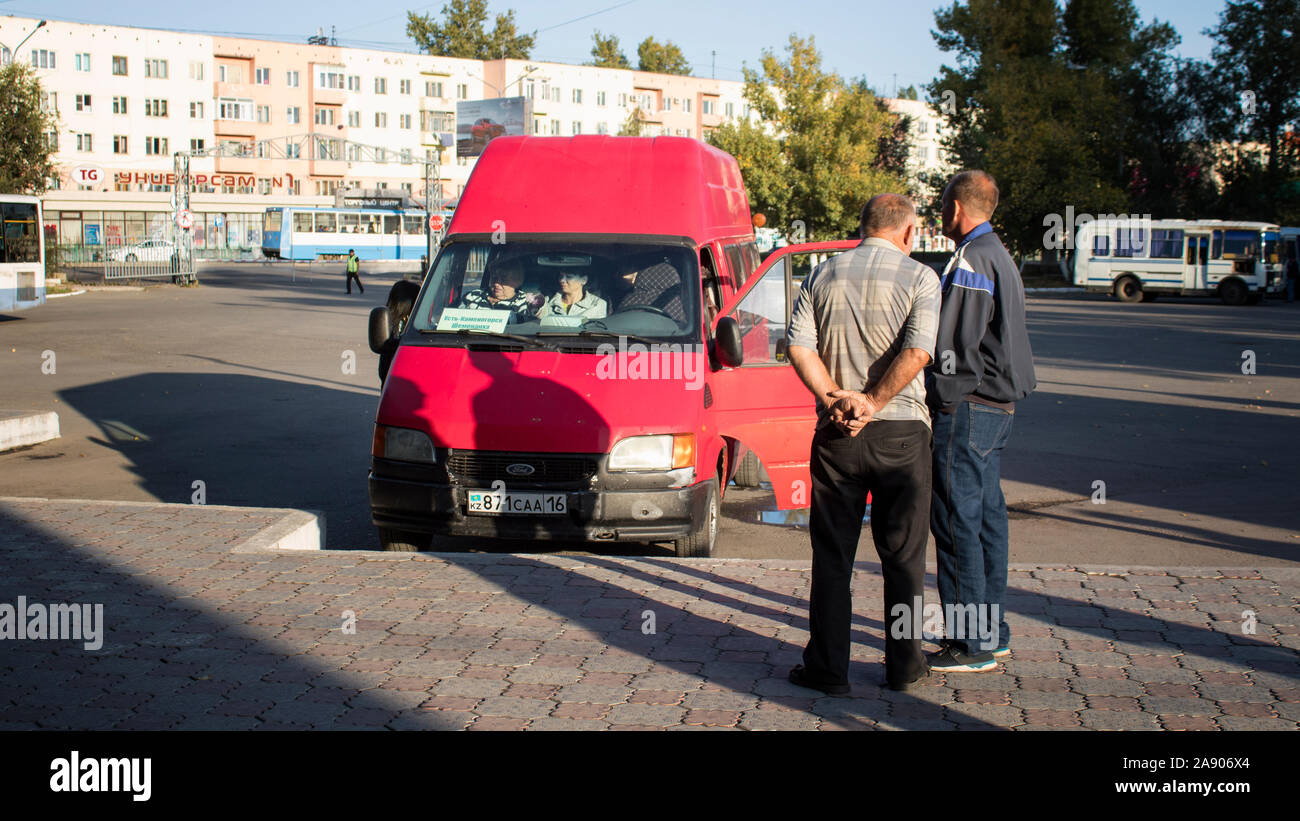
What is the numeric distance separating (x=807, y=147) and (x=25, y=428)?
40.5 m

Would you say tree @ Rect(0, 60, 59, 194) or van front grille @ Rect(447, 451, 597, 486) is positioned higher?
tree @ Rect(0, 60, 59, 194)

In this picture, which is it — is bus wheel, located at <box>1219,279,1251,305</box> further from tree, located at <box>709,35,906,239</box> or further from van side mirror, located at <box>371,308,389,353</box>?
van side mirror, located at <box>371,308,389,353</box>

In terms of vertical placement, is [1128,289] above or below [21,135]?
below

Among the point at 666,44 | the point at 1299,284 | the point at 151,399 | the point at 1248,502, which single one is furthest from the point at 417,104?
the point at 1248,502

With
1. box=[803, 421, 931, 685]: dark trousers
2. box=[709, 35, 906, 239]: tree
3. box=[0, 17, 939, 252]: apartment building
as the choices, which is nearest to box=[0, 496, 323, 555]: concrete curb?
box=[803, 421, 931, 685]: dark trousers

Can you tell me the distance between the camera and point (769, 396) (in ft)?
25.2

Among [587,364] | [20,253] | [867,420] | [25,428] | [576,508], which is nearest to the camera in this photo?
[867,420]

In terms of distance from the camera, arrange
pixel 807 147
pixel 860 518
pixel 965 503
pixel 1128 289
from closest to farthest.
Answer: pixel 860 518 < pixel 965 503 < pixel 1128 289 < pixel 807 147

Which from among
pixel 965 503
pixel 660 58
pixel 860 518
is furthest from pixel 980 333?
pixel 660 58

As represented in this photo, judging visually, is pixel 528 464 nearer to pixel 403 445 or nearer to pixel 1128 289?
pixel 403 445

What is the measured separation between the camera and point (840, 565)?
4434 millimetres

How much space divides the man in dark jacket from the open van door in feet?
8.83

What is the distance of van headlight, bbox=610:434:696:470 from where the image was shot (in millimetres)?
6617

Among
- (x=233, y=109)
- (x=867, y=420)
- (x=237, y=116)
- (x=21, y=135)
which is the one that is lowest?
(x=867, y=420)
